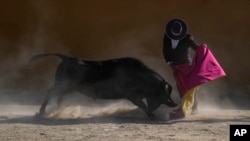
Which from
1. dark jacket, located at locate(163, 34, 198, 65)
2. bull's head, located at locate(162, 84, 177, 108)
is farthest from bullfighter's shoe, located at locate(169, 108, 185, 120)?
dark jacket, located at locate(163, 34, 198, 65)

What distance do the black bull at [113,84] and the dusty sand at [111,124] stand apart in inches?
10.5

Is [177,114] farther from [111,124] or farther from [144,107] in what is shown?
[111,124]

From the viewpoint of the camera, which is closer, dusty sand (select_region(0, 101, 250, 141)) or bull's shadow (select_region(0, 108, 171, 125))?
dusty sand (select_region(0, 101, 250, 141))

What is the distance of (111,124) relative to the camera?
1002 centimetres

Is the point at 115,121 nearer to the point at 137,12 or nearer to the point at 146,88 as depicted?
the point at 146,88

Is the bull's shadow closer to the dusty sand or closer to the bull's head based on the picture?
the dusty sand

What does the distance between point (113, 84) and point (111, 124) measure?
0.84 m

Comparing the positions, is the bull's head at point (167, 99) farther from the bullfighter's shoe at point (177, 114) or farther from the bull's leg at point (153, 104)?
the bullfighter's shoe at point (177, 114)

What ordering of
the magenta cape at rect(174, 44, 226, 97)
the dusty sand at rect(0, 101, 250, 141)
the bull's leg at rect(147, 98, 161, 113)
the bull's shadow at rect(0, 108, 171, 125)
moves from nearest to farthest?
1. the dusty sand at rect(0, 101, 250, 141)
2. the bull's shadow at rect(0, 108, 171, 125)
3. the magenta cape at rect(174, 44, 226, 97)
4. the bull's leg at rect(147, 98, 161, 113)

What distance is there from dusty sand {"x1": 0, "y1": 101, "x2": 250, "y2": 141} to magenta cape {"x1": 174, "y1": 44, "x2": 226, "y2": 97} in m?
0.53

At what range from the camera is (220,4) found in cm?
1320

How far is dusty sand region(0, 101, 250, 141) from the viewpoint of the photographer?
9.22 metres

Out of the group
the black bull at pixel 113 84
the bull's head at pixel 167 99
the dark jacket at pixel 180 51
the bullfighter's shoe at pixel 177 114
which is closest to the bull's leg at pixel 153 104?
the black bull at pixel 113 84

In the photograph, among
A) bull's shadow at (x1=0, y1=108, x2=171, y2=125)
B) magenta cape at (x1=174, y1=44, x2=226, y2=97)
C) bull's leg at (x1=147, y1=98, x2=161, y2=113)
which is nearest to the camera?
bull's shadow at (x1=0, y1=108, x2=171, y2=125)
